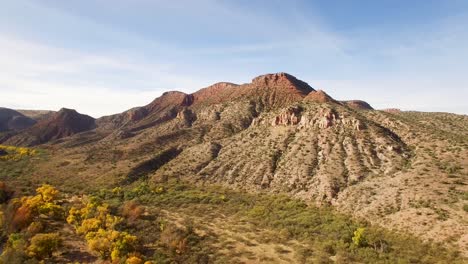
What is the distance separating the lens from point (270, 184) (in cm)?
7100

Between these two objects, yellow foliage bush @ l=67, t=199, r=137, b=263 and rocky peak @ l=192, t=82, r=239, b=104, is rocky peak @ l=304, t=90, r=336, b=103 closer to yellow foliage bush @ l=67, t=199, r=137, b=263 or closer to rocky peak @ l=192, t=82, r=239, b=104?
rocky peak @ l=192, t=82, r=239, b=104

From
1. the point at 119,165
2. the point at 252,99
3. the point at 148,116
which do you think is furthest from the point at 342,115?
the point at 148,116

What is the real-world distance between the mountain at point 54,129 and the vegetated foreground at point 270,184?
44437 millimetres

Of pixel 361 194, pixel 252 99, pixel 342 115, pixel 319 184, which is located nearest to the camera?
pixel 361 194

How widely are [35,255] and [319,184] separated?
45402mm

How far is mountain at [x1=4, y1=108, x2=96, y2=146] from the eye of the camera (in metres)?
165

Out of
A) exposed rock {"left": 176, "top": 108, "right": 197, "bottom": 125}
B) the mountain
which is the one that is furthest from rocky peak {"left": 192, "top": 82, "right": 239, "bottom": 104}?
the mountain

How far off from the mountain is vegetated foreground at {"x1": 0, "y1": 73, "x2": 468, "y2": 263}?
44437 millimetres

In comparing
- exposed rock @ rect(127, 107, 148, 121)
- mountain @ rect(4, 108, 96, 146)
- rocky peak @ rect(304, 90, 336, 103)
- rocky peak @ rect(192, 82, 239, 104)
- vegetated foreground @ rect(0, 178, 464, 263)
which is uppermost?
rocky peak @ rect(192, 82, 239, 104)

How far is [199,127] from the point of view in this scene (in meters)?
114

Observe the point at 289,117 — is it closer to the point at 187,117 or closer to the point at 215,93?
the point at 187,117

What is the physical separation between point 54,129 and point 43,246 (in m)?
156

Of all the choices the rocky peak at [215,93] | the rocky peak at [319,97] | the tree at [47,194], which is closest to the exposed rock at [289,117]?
the rocky peak at [319,97]

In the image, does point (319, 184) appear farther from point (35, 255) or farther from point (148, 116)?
point (148, 116)
